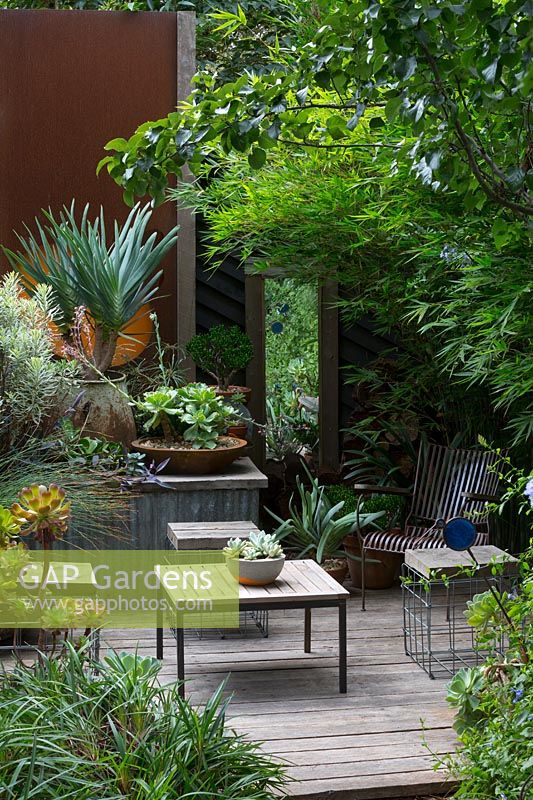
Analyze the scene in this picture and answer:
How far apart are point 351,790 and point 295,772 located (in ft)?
0.75

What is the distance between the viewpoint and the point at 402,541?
19.0ft

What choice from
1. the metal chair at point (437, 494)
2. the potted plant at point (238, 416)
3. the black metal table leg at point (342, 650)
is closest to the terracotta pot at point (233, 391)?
the potted plant at point (238, 416)

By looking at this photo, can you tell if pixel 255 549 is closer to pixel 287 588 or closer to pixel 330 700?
pixel 287 588

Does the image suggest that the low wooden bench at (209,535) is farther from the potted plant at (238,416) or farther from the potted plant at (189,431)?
the potted plant at (238,416)

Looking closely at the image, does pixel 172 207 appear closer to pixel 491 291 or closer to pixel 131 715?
pixel 491 291

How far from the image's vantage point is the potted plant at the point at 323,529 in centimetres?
601

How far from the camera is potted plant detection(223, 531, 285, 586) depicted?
4.46m

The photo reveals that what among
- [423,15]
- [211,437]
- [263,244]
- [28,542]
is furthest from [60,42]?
[423,15]

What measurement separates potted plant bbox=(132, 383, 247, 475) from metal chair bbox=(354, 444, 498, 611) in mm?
862

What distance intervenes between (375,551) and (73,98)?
3645 mm

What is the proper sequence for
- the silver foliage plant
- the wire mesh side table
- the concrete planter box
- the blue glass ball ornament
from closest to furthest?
the blue glass ball ornament
the wire mesh side table
the silver foliage plant
the concrete planter box

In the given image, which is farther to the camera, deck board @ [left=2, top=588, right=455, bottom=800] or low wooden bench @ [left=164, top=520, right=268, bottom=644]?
low wooden bench @ [left=164, top=520, right=268, bottom=644]

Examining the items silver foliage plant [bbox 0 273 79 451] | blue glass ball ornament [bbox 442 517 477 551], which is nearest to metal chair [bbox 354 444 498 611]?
blue glass ball ornament [bbox 442 517 477 551]

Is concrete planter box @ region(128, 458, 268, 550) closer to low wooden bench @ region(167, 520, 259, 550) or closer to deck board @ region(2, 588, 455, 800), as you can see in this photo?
low wooden bench @ region(167, 520, 259, 550)
